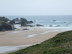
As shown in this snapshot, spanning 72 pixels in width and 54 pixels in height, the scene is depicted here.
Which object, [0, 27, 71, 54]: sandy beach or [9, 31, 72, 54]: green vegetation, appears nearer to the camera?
[9, 31, 72, 54]: green vegetation

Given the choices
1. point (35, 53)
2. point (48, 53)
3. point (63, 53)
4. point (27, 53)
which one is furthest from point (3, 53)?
point (63, 53)

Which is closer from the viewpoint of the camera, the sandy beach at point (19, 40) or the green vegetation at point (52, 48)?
the green vegetation at point (52, 48)

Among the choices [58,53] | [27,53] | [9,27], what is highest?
[58,53]

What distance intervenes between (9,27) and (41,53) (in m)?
43.0

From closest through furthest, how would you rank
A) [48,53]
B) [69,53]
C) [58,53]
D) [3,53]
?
[69,53], [58,53], [48,53], [3,53]

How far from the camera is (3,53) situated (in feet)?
60.6

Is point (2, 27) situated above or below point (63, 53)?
below

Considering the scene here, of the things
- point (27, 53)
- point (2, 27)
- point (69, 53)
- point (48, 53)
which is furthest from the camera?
point (2, 27)

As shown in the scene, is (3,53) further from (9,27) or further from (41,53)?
(9,27)

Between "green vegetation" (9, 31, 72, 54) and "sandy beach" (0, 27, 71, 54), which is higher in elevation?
"green vegetation" (9, 31, 72, 54)

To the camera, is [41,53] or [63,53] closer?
[63,53]

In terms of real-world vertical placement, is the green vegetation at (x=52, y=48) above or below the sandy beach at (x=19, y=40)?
above

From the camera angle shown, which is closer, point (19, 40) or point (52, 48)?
point (52, 48)

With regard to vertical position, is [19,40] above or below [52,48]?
below
